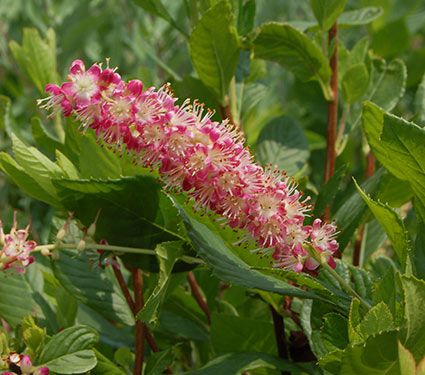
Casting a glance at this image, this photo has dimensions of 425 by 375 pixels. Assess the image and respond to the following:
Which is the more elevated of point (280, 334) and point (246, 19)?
point (246, 19)

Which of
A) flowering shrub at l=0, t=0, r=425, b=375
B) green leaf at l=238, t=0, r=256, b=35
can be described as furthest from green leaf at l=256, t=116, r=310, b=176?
green leaf at l=238, t=0, r=256, b=35

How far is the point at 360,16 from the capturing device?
1435 millimetres

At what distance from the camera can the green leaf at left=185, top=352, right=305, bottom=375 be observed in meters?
1.01

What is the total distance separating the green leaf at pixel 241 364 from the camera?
1010 mm

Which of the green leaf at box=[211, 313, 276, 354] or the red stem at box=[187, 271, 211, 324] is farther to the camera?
the red stem at box=[187, 271, 211, 324]

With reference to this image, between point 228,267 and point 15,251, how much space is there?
225 mm

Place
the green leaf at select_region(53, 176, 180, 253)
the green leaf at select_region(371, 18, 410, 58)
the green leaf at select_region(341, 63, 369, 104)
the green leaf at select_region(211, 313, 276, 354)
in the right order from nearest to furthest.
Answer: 1. the green leaf at select_region(53, 176, 180, 253)
2. the green leaf at select_region(211, 313, 276, 354)
3. the green leaf at select_region(341, 63, 369, 104)
4. the green leaf at select_region(371, 18, 410, 58)

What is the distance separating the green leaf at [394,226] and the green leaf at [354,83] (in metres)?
0.48

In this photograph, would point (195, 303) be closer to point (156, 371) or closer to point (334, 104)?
point (156, 371)

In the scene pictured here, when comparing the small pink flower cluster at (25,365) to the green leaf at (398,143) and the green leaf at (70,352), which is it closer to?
the green leaf at (70,352)

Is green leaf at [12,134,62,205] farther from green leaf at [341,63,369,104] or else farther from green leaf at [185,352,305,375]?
green leaf at [341,63,369,104]

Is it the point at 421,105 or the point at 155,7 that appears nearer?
the point at 421,105

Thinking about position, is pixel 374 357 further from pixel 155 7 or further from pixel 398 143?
pixel 155 7

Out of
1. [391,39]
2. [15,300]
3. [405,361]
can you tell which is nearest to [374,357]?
[405,361]
